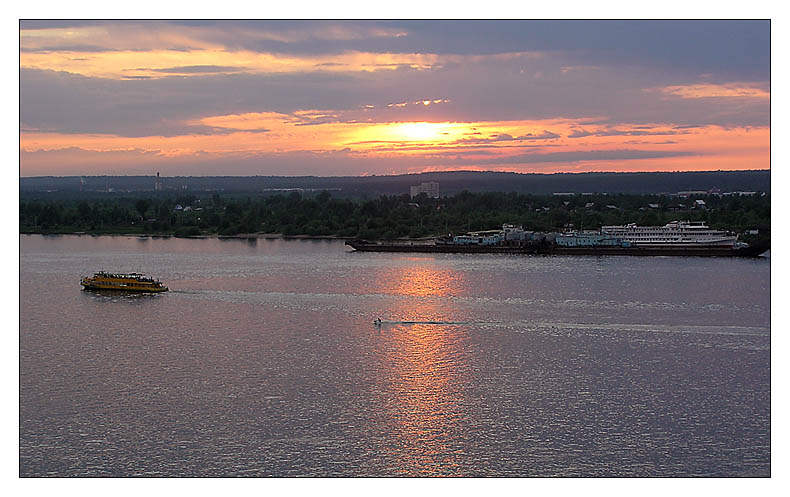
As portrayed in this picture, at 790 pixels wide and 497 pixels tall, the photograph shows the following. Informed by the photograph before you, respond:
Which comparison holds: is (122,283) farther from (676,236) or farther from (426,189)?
(426,189)

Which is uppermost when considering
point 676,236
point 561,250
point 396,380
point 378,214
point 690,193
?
point 690,193

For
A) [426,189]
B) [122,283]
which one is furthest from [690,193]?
[122,283]

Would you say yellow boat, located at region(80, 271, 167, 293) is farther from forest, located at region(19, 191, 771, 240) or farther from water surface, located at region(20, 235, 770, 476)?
forest, located at region(19, 191, 771, 240)

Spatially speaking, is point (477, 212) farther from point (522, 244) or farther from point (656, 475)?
point (656, 475)

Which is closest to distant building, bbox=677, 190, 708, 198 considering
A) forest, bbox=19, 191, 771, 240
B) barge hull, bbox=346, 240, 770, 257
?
forest, bbox=19, 191, 771, 240

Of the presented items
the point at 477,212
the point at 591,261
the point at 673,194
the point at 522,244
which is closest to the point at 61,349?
the point at 591,261

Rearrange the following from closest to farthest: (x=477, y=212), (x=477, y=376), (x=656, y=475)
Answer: (x=656, y=475), (x=477, y=376), (x=477, y=212)

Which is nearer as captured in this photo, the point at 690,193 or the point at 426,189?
the point at 426,189

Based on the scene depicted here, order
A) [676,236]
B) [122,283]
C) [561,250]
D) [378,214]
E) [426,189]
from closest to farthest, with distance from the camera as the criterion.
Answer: [122,283] → [561,250] → [676,236] → [378,214] → [426,189]
